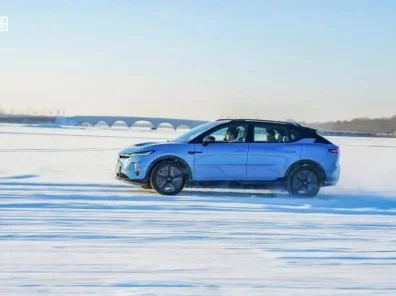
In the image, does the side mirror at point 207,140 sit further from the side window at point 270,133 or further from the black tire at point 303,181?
the black tire at point 303,181

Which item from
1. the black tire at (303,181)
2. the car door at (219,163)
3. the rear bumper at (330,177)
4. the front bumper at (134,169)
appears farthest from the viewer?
the rear bumper at (330,177)

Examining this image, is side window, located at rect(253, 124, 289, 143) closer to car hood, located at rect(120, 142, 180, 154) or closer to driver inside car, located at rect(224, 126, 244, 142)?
driver inside car, located at rect(224, 126, 244, 142)

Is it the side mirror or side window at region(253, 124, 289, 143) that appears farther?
side window at region(253, 124, 289, 143)

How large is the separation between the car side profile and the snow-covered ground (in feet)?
1.10

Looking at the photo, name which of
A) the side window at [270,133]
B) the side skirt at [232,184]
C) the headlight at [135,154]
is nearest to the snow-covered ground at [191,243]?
the side skirt at [232,184]

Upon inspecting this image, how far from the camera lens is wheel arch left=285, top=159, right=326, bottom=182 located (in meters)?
12.5

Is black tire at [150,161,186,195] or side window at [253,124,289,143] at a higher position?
side window at [253,124,289,143]

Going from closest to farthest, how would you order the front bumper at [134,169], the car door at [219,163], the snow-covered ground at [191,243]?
the snow-covered ground at [191,243] → the front bumper at [134,169] → the car door at [219,163]

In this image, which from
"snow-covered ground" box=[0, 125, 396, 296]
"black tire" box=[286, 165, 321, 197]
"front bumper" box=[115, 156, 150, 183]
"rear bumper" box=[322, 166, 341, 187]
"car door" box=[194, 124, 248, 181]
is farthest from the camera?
"rear bumper" box=[322, 166, 341, 187]

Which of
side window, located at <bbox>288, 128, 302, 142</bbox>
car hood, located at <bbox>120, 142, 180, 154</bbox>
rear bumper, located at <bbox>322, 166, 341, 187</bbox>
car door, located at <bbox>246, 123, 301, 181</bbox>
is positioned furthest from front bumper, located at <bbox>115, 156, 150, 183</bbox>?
rear bumper, located at <bbox>322, 166, 341, 187</bbox>

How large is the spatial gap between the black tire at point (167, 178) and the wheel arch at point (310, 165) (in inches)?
80.5

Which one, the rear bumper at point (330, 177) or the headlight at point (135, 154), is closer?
the headlight at point (135, 154)

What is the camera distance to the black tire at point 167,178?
39.9 feet

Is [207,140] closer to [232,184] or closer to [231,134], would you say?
[231,134]
